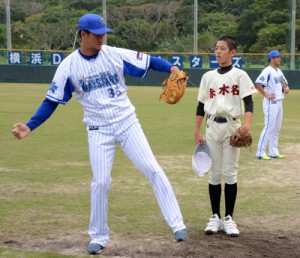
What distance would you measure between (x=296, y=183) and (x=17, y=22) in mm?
46044

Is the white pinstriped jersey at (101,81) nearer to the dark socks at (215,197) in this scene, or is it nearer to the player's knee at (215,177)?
the player's knee at (215,177)

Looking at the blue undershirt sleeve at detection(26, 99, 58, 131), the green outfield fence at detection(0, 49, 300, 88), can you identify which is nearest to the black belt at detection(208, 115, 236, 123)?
the blue undershirt sleeve at detection(26, 99, 58, 131)

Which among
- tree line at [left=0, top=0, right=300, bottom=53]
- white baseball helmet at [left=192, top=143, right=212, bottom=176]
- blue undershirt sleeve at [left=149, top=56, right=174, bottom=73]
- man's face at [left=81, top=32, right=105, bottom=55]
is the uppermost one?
tree line at [left=0, top=0, right=300, bottom=53]

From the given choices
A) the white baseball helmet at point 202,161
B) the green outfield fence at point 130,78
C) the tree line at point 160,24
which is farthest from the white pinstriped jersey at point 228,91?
the tree line at point 160,24

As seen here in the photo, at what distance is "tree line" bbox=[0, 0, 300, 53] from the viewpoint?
138ft

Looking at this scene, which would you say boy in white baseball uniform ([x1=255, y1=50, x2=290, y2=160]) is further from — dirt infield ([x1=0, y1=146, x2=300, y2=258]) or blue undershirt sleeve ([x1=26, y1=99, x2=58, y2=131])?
blue undershirt sleeve ([x1=26, y1=99, x2=58, y2=131])

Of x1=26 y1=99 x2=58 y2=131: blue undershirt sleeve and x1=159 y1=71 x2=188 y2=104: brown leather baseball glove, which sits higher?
x1=159 y1=71 x2=188 y2=104: brown leather baseball glove

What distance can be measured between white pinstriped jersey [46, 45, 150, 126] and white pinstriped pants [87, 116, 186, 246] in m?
0.11

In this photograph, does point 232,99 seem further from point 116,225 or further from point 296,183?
point 296,183

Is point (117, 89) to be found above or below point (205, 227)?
above

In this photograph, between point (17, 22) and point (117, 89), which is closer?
point (117, 89)

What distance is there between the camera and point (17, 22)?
51.4m

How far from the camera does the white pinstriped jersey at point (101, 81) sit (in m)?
5.13

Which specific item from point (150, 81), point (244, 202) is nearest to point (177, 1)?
point (150, 81)
